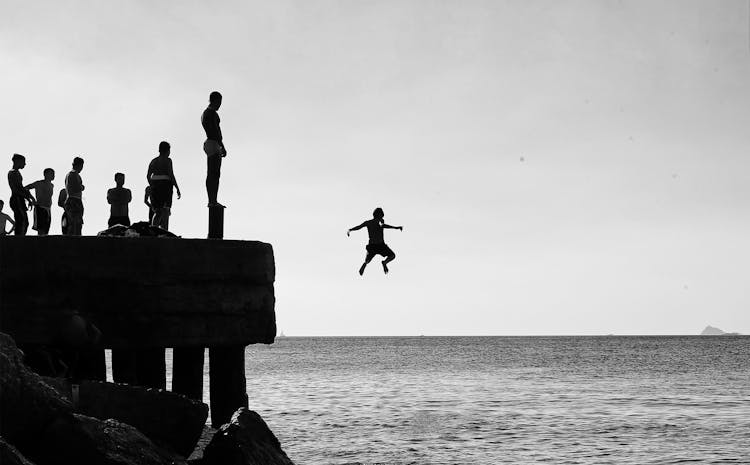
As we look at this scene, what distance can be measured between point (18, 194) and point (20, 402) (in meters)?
6.57

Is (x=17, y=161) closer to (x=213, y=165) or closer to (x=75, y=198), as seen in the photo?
(x=75, y=198)

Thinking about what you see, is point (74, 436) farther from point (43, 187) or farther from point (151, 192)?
point (43, 187)

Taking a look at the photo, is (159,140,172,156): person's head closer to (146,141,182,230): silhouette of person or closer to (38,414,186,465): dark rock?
(146,141,182,230): silhouette of person

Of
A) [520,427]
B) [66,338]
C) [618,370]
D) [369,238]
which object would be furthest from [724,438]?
[618,370]

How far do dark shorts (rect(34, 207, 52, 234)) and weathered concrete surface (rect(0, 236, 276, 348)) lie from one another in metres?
4.12

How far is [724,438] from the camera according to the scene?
81.5 feet

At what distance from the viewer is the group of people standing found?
11.2m

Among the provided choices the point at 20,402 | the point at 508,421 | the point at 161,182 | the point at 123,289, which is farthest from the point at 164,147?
the point at 508,421

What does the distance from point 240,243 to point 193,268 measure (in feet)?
→ 2.08

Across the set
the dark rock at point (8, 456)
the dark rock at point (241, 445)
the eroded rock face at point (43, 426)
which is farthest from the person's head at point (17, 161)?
the dark rock at point (8, 456)

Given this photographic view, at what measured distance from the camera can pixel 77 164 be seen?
1334 centimetres

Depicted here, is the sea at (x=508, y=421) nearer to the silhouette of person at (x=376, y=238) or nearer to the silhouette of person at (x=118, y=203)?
the silhouette of person at (x=376, y=238)

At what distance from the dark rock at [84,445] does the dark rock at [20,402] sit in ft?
0.37

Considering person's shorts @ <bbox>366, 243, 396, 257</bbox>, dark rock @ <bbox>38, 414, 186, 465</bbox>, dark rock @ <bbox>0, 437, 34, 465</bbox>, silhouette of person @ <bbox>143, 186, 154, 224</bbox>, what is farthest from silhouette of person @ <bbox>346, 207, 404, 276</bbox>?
dark rock @ <bbox>0, 437, 34, 465</bbox>
